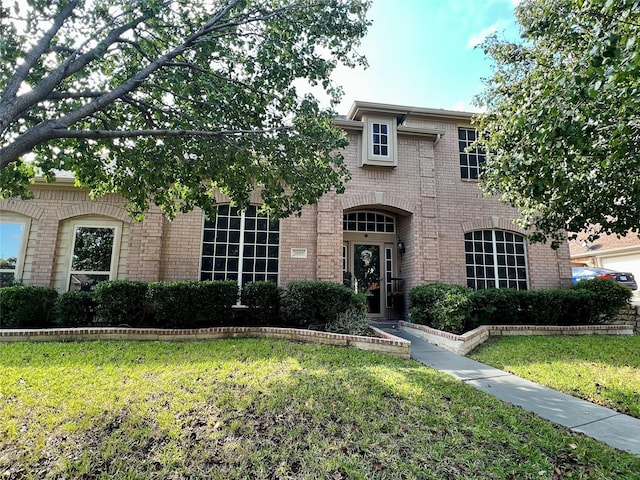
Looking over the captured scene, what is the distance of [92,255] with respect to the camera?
29.6 feet

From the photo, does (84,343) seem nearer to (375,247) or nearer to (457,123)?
(375,247)

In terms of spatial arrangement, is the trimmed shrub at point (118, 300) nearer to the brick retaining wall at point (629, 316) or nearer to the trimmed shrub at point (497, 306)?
the trimmed shrub at point (497, 306)

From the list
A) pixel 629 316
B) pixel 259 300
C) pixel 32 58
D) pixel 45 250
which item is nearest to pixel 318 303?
pixel 259 300

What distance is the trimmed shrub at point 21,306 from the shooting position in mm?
7223

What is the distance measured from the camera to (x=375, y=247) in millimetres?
10984

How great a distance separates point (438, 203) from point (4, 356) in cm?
1071

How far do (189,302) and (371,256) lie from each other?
19.0ft

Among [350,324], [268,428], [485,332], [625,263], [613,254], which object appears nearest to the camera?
[268,428]

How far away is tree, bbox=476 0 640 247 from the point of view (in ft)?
10.6

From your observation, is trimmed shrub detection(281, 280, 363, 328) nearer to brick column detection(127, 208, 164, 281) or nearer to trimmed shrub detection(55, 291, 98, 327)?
brick column detection(127, 208, 164, 281)

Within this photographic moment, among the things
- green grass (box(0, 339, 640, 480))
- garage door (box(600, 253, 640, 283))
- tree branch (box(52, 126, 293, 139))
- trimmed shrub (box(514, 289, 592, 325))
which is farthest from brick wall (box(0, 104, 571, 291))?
garage door (box(600, 253, 640, 283))

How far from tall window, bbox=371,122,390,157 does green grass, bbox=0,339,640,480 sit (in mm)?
6895

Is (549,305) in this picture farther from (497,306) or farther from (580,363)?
(580,363)

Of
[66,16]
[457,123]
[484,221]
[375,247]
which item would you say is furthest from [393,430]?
[457,123]
